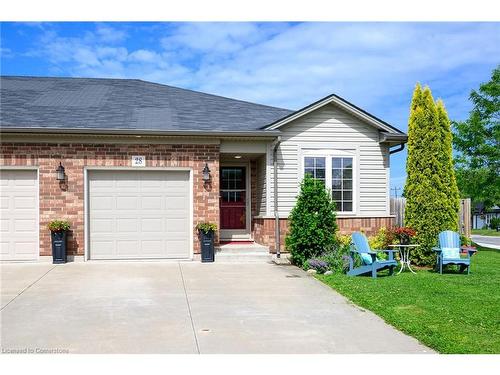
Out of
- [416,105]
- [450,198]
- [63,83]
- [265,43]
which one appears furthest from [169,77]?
[450,198]

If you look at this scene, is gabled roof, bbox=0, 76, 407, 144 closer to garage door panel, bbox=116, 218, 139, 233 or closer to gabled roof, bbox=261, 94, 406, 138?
gabled roof, bbox=261, 94, 406, 138

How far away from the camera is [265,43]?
1123 cm

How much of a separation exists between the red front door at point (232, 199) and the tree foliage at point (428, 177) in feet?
16.0

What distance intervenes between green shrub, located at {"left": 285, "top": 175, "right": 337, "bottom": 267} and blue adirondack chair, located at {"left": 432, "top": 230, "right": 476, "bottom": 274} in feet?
7.93

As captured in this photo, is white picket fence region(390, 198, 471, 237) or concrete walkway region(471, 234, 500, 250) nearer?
white picket fence region(390, 198, 471, 237)

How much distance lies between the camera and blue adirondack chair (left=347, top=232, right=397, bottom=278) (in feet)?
34.4

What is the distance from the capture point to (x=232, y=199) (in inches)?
600

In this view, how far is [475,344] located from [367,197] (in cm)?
870

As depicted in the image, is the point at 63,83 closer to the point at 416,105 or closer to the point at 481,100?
the point at 416,105

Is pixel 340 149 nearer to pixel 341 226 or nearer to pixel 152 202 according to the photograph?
pixel 341 226

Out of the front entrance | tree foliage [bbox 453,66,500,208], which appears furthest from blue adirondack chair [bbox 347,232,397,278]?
tree foliage [bbox 453,66,500,208]

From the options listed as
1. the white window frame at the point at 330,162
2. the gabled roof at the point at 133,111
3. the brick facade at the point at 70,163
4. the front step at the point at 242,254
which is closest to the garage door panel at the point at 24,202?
the brick facade at the point at 70,163

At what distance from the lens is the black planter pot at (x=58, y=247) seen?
12266mm

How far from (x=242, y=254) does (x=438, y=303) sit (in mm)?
6039
